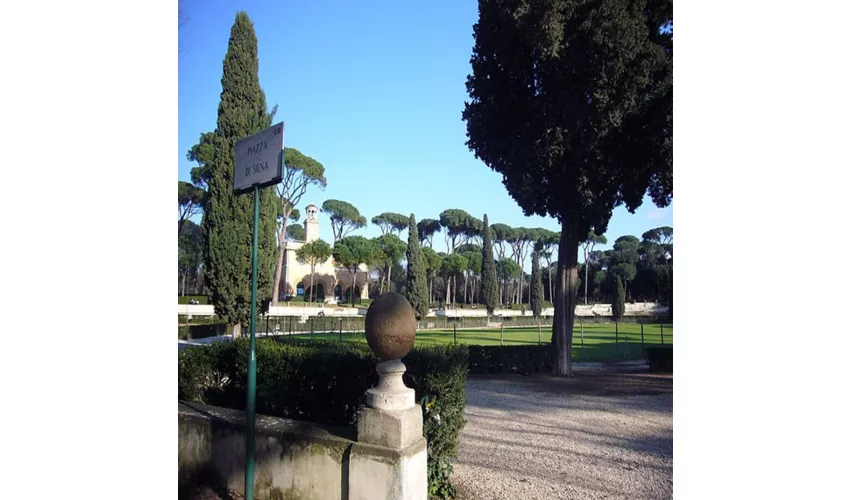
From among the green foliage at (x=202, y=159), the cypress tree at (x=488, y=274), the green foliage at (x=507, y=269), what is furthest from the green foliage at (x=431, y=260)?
the green foliage at (x=202, y=159)

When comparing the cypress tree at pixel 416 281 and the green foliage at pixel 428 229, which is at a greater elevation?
the green foliage at pixel 428 229

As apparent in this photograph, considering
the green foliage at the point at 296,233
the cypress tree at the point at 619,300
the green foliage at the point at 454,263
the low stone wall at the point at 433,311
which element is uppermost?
the green foliage at the point at 296,233

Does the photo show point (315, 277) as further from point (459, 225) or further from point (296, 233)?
point (459, 225)

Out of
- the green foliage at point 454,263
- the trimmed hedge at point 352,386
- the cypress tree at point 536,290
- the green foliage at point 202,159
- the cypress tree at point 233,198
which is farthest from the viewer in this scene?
the green foliage at point 454,263

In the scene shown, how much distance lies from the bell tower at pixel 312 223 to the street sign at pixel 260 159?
25560 mm

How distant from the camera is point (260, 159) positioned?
1.94 meters

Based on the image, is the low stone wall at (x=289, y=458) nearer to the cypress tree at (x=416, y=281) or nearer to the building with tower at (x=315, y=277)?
the cypress tree at (x=416, y=281)

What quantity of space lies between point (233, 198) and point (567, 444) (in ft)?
23.6

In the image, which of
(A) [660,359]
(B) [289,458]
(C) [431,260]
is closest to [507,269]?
(C) [431,260]

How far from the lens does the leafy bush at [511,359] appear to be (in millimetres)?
7793
